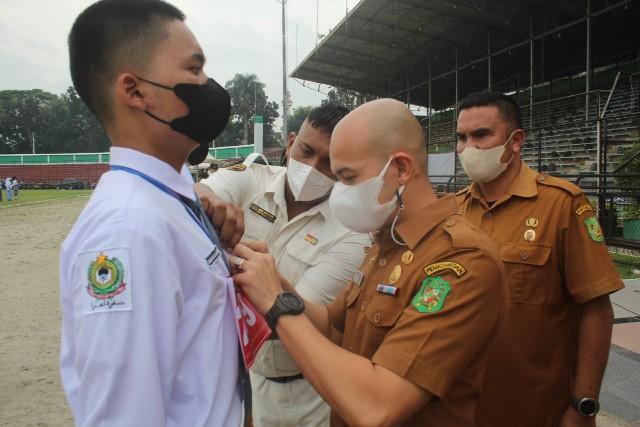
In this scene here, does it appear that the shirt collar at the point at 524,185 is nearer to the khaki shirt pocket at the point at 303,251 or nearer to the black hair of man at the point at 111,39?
the khaki shirt pocket at the point at 303,251

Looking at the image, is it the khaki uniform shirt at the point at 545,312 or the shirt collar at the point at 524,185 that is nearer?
the khaki uniform shirt at the point at 545,312

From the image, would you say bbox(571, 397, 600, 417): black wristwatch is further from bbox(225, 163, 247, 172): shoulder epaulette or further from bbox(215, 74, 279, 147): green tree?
bbox(215, 74, 279, 147): green tree

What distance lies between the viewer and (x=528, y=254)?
84.7 inches

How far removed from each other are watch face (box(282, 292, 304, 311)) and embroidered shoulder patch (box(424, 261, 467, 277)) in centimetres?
39

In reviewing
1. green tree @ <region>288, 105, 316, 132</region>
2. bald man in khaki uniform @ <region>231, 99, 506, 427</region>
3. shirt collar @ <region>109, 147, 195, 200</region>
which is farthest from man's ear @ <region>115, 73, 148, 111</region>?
green tree @ <region>288, 105, 316, 132</region>

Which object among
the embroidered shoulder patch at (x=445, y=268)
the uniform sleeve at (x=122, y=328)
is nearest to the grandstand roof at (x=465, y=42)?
the embroidered shoulder patch at (x=445, y=268)

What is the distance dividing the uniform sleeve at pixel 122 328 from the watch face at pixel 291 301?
1.35 ft

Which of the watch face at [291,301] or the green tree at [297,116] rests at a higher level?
the green tree at [297,116]

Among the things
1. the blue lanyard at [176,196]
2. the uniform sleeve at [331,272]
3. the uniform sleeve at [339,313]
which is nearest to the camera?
the blue lanyard at [176,196]

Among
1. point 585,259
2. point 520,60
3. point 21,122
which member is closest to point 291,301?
point 585,259

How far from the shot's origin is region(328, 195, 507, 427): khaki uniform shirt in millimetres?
1290

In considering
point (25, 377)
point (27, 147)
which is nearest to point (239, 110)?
point (27, 147)

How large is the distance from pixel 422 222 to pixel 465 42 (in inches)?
894

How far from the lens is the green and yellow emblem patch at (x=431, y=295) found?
4.35 feet
